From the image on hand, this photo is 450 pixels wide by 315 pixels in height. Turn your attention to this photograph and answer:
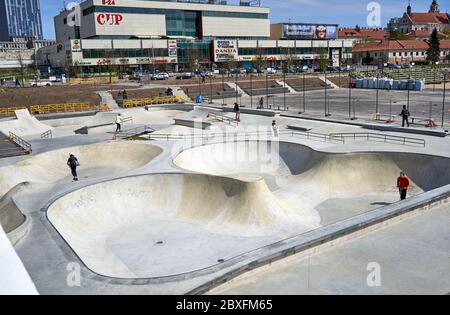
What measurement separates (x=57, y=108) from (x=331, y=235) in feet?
130

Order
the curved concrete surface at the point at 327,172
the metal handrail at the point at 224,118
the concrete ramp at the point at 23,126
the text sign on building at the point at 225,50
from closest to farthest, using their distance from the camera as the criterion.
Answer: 1. the curved concrete surface at the point at 327,172
2. the concrete ramp at the point at 23,126
3. the metal handrail at the point at 224,118
4. the text sign on building at the point at 225,50

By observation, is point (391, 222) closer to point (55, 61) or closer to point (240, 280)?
point (240, 280)

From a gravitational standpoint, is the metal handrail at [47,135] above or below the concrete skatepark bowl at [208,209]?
above

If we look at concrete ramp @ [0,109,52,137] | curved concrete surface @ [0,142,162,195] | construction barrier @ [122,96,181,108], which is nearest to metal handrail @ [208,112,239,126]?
curved concrete surface @ [0,142,162,195]

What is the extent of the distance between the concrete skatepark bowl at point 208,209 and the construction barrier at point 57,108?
26351 millimetres

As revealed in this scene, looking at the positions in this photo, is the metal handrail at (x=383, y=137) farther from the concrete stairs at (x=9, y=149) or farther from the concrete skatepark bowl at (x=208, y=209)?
the concrete stairs at (x=9, y=149)

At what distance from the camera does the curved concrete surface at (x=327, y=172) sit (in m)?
18.5

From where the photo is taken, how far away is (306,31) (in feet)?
381

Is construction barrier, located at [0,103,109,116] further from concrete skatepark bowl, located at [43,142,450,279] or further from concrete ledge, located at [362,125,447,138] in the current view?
concrete ledge, located at [362,125,447,138]

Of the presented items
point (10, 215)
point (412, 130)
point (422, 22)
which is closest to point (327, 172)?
point (412, 130)

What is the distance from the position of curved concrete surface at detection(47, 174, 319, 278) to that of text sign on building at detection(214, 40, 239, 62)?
86.7 metres

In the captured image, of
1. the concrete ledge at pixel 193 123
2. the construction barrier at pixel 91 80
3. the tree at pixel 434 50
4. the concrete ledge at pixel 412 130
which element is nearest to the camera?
the concrete ledge at pixel 412 130

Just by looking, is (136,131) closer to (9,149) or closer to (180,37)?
(9,149)

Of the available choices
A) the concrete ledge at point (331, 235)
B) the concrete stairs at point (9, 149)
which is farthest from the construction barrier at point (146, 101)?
the concrete ledge at point (331, 235)
